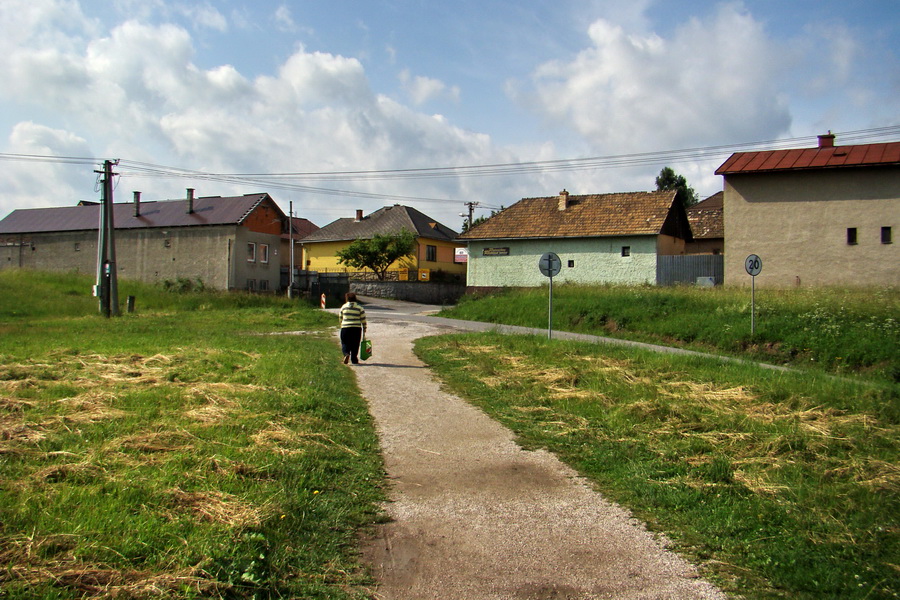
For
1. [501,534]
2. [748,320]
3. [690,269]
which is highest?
[690,269]

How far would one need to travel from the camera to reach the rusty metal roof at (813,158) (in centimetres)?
3034

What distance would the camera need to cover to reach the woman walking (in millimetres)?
14297

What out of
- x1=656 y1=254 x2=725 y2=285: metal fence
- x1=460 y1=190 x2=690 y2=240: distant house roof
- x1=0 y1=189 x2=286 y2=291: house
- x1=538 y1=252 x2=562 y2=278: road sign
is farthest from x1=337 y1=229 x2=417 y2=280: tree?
x1=538 y1=252 x2=562 y2=278: road sign

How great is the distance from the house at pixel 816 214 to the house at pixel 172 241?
1262 inches

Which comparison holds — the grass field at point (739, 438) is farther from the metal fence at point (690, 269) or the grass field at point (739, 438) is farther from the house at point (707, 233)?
the house at point (707, 233)

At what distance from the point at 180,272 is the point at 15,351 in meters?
35.0

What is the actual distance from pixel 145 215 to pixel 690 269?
39999mm

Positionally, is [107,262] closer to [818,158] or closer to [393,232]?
[393,232]

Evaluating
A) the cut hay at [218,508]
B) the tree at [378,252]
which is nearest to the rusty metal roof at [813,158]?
the tree at [378,252]

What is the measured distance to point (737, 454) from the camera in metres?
6.90

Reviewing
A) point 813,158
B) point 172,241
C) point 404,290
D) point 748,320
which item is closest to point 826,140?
point 813,158

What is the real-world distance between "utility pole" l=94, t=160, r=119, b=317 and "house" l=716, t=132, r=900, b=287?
3012 centimetres

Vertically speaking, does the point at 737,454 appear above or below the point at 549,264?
below

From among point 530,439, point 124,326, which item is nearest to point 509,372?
point 530,439
